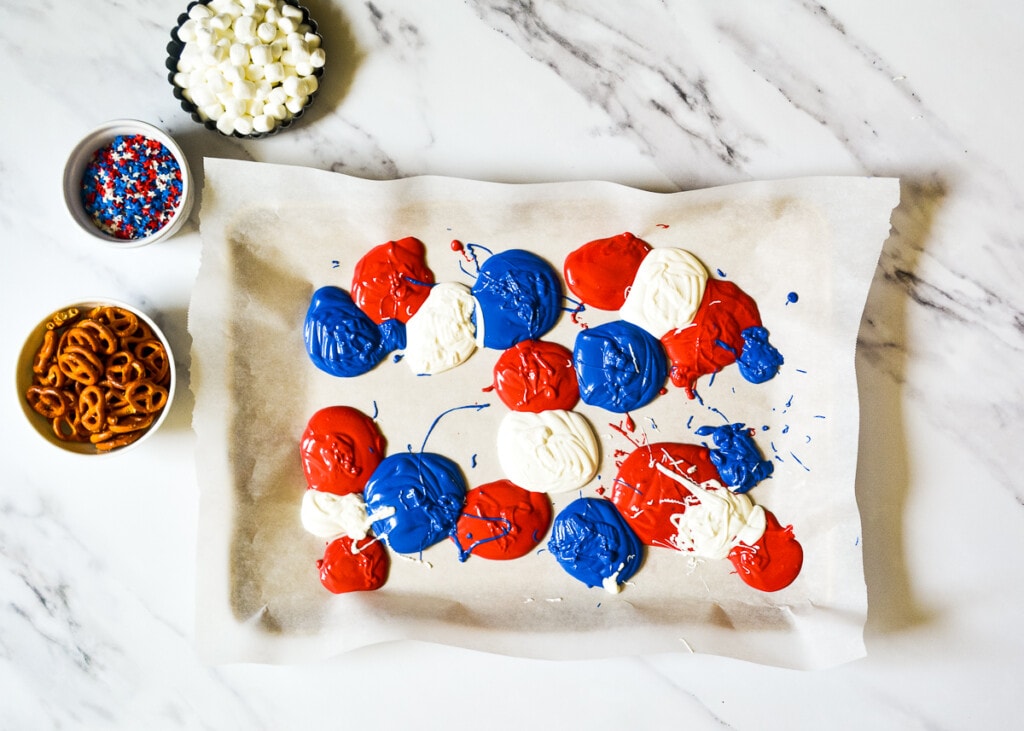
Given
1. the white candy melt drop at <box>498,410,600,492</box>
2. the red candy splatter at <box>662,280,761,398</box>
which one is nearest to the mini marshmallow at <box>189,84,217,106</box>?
the white candy melt drop at <box>498,410,600,492</box>

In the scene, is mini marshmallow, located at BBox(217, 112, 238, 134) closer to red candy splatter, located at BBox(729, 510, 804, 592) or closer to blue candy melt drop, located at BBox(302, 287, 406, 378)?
blue candy melt drop, located at BBox(302, 287, 406, 378)

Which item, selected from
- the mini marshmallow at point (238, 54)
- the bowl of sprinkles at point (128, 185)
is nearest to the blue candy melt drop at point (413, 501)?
the bowl of sprinkles at point (128, 185)

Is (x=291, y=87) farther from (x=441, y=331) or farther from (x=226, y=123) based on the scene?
(x=441, y=331)

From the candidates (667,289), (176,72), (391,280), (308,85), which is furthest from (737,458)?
(176,72)

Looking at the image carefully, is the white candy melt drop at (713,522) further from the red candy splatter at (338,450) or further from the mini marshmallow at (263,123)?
the mini marshmallow at (263,123)

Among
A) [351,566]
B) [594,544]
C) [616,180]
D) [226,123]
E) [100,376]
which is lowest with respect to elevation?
[351,566]

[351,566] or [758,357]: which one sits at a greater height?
[758,357]
